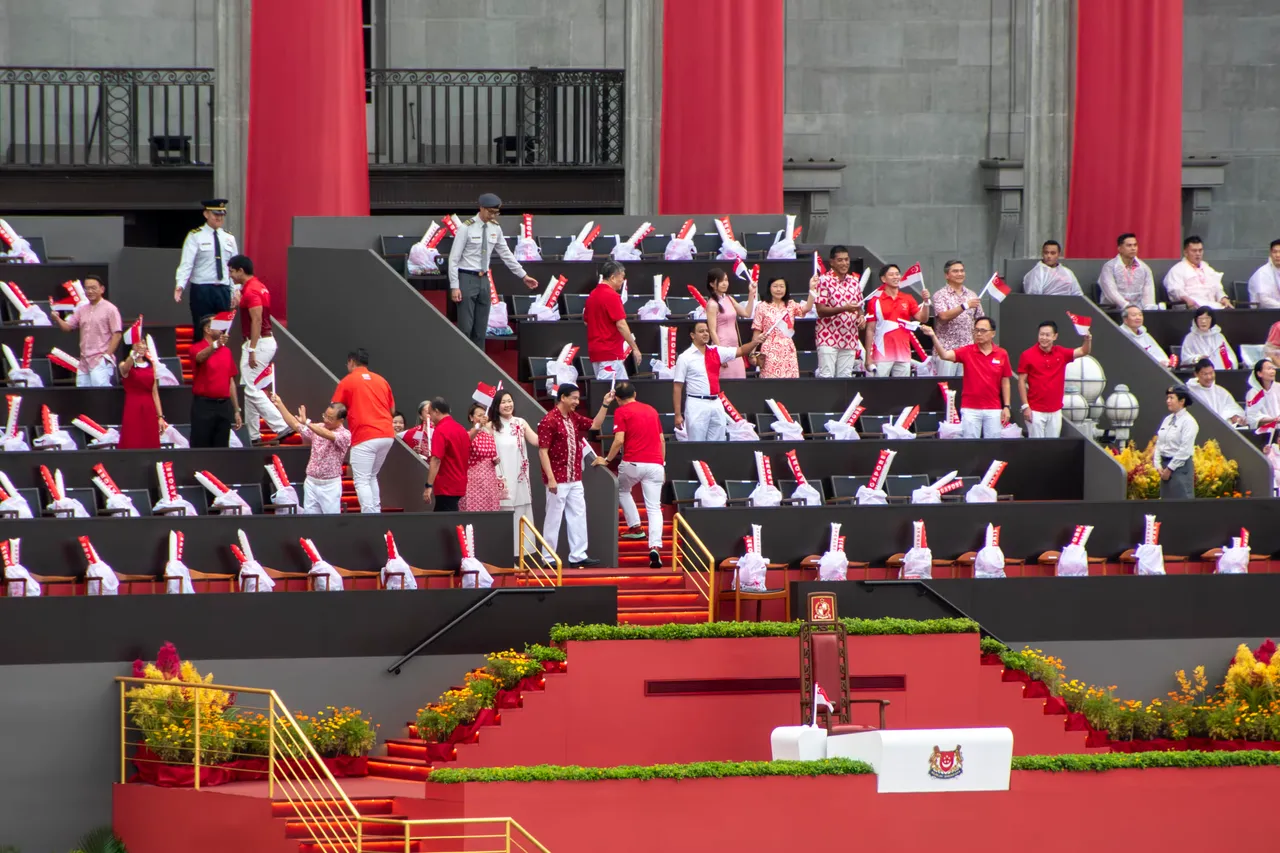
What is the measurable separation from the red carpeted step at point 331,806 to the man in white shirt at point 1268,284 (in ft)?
41.6

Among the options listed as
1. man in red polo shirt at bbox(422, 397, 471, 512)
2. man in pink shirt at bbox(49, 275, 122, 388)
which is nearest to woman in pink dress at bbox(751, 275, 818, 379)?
man in red polo shirt at bbox(422, 397, 471, 512)

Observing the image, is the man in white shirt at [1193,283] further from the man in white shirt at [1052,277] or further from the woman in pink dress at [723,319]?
the woman in pink dress at [723,319]

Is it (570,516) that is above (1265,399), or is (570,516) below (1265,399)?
below

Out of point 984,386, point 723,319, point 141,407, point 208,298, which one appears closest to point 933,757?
point 984,386

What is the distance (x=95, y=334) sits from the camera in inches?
839

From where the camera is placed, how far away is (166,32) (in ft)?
102

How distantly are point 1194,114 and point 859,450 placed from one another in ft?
45.3

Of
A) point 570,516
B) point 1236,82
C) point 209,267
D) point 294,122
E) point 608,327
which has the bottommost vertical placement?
point 570,516

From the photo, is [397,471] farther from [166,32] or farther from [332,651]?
[166,32]

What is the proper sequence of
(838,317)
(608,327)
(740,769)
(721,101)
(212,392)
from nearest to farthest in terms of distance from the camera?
(740,769) < (212,392) < (608,327) < (838,317) < (721,101)

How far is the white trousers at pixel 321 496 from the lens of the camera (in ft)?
63.3

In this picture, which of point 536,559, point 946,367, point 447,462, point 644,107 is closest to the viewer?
point 447,462

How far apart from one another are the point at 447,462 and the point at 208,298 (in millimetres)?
3875

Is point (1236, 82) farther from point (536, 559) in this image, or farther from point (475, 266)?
point (536, 559)
